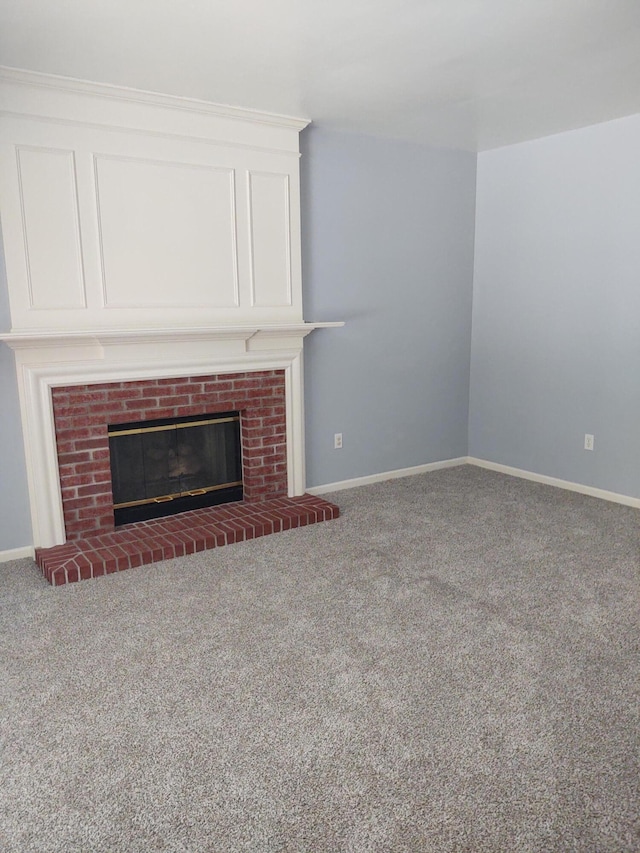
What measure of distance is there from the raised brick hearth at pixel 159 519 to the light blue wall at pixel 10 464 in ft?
0.59

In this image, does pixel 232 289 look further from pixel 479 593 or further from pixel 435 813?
pixel 435 813

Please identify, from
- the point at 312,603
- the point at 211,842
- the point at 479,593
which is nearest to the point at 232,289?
the point at 312,603

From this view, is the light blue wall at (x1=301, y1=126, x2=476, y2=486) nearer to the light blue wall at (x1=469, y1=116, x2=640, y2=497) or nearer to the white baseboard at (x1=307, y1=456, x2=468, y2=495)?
the white baseboard at (x1=307, y1=456, x2=468, y2=495)

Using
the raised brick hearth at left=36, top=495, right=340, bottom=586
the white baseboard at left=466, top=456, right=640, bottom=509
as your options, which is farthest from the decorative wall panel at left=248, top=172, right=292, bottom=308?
the white baseboard at left=466, top=456, right=640, bottom=509

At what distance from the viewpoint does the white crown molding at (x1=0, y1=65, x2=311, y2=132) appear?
2984 millimetres

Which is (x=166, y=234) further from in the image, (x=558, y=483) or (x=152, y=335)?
(x=558, y=483)

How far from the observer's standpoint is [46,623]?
270 centimetres

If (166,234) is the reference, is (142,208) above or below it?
above

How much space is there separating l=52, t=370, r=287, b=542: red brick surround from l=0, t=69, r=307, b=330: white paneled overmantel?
0.37 meters

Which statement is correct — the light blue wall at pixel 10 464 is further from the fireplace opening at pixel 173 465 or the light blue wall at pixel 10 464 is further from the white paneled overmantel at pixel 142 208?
the fireplace opening at pixel 173 465

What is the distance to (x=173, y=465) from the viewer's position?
396cm

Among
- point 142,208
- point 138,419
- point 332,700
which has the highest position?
point 142,208

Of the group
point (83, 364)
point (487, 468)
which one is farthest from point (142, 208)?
point (487, 468)

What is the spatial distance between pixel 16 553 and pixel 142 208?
6.29 feet
